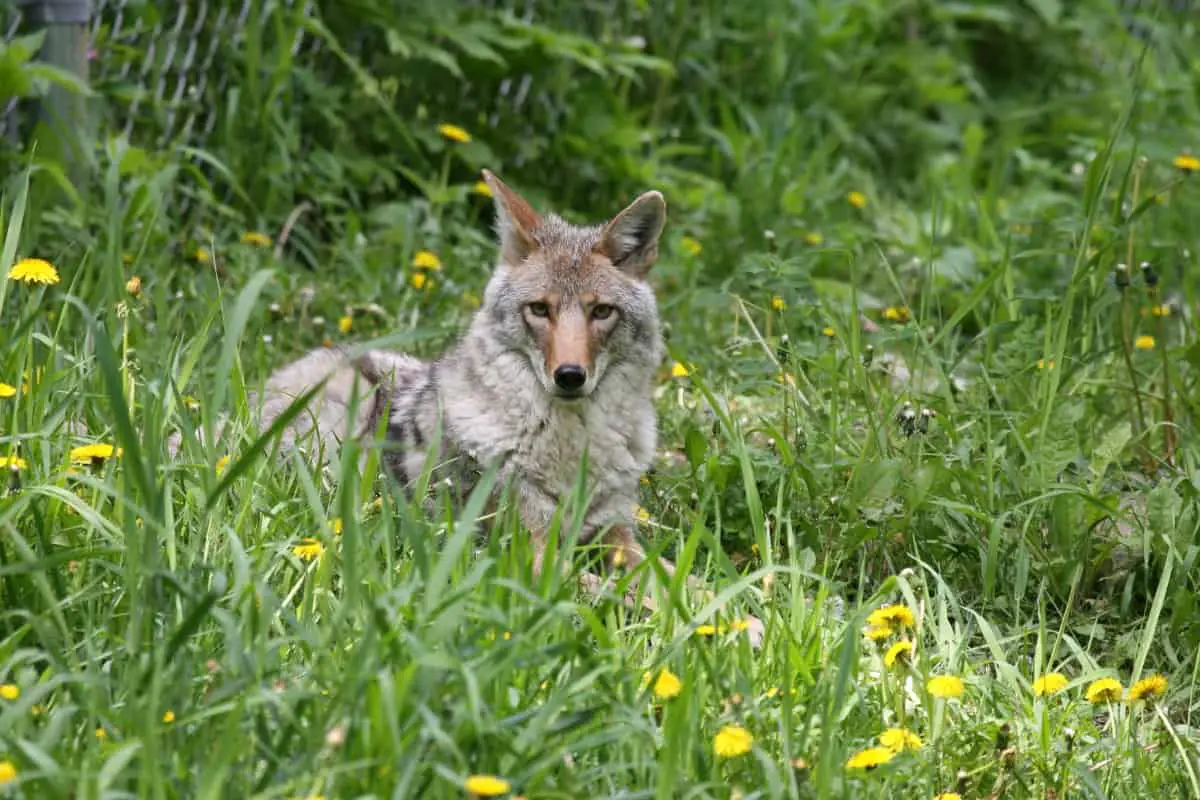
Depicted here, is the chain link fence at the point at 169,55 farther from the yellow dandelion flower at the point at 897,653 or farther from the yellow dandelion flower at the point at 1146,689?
the yellow dandelion flower at the point at 897,653

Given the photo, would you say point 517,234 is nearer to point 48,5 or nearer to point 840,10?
point 48,5

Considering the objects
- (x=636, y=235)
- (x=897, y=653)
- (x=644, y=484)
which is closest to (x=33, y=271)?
(x=636, y=235)

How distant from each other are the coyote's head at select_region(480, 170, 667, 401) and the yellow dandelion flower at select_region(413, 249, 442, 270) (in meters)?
1.27

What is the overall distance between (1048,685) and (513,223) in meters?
1.97

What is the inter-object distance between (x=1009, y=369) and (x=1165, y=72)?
16.3 ft

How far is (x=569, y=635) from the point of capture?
3104mm

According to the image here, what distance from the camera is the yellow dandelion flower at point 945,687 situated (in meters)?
3.21

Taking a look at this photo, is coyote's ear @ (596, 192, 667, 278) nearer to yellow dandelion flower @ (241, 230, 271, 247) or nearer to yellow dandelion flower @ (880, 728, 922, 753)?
yellow dandelion flower @ (241, 230, 271, 247)

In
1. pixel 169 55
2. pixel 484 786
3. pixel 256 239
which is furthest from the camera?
pixel 169 55

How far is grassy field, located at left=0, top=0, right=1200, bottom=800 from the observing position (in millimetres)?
2844

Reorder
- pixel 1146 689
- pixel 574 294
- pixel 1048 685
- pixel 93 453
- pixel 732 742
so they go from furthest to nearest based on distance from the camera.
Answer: pixel 574 294 < pixel 93 453 < pixel 1048 685 < pixel 1146 689 < pixel 732 742

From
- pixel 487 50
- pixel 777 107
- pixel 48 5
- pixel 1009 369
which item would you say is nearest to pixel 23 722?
pixel 1009 369

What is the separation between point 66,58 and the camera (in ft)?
18.8

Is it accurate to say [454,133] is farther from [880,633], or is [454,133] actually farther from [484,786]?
[484,786]
